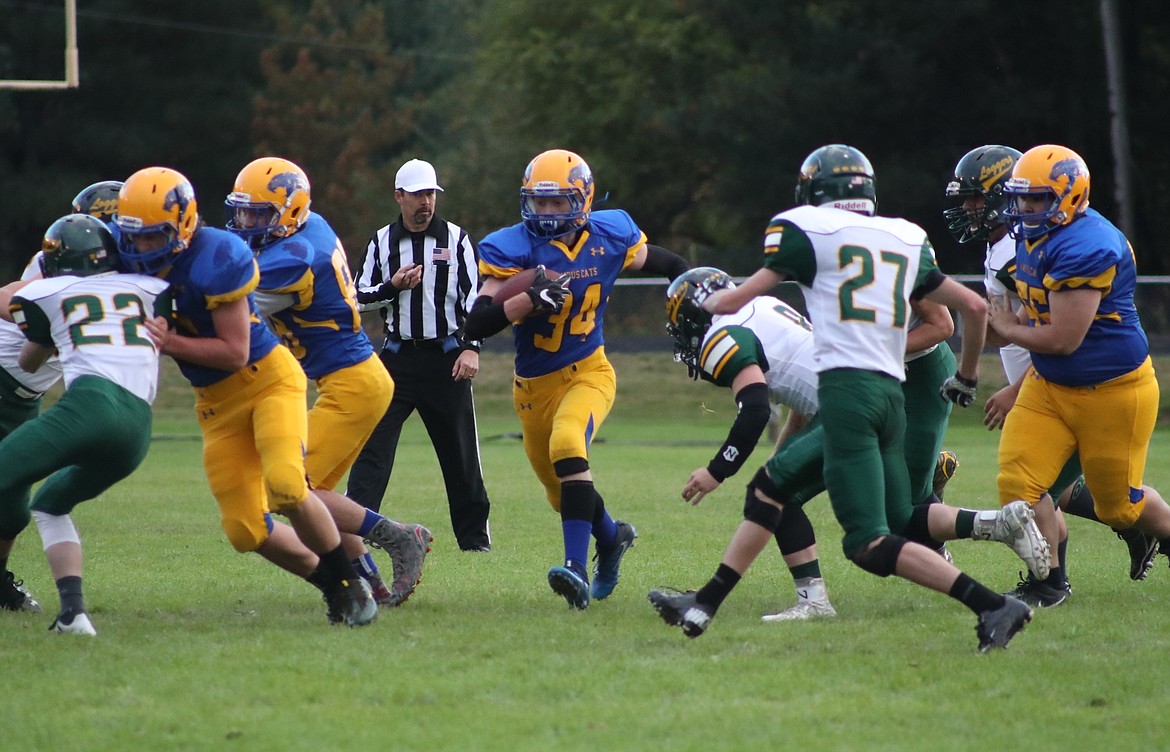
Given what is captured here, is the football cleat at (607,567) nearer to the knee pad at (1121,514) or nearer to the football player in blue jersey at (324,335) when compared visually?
the football player in blue jersey at (324,335)

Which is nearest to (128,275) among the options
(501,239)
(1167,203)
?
(501,239)

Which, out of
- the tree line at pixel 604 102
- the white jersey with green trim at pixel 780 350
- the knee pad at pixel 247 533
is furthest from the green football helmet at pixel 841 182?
the tree line at pixel 604 102

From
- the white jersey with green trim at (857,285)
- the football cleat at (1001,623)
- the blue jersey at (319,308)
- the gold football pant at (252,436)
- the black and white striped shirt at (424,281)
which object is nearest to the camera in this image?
the football cleat at (1001,623)

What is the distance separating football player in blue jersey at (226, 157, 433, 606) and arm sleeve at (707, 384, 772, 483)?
4.88ft

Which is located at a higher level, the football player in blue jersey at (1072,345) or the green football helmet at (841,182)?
the green football helmet at (841,182)

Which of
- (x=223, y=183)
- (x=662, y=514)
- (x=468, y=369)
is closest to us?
(x=468, y=369)

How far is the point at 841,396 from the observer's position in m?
5.28

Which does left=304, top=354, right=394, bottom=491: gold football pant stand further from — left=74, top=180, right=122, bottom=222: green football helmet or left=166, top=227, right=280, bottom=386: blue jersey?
left=74, top=180, right=122, bottom=222: green football helmet

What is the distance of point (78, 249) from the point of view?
561 centimetres

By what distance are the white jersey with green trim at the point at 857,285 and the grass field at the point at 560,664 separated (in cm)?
108

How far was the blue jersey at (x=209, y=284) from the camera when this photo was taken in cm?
562

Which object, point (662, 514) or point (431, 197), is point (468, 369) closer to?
point (431, 197)

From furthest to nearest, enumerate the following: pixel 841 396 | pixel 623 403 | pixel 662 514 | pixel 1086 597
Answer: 1. pixel 623 403
2. pixel 662 514
3. pixel 1086 597
4. pixel 841 396

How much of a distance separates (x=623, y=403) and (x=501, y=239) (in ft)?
46.6
